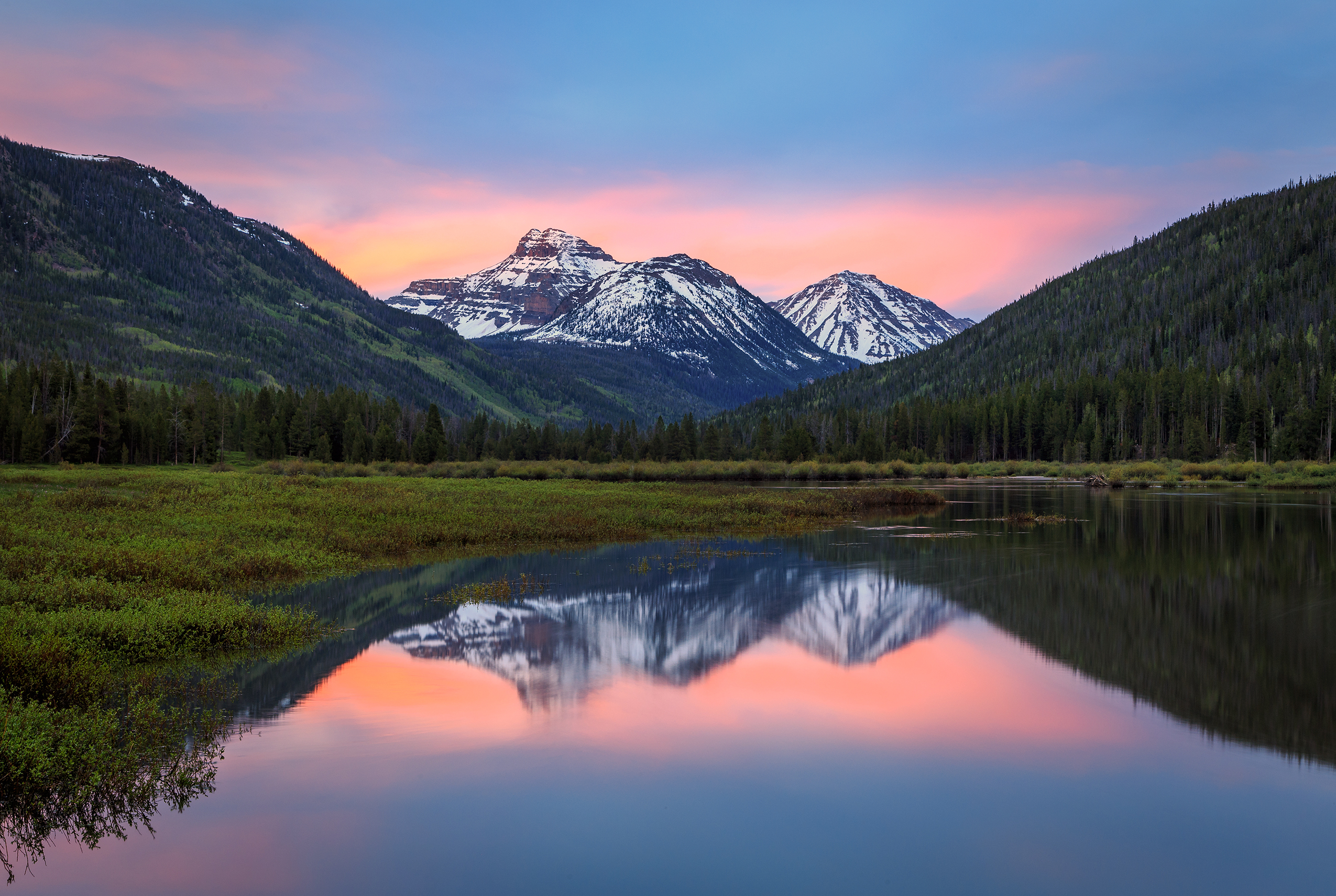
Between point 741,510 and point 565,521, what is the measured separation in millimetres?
15310

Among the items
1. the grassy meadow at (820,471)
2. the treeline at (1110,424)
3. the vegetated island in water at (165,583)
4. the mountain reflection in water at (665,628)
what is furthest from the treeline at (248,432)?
the mountain reflection in water at (665,628)

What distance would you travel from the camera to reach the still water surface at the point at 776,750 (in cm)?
997

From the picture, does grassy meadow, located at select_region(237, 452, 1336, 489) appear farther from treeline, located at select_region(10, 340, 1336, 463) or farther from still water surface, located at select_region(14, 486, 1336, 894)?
still water surface, located at select_region(14, 486, 1336, 894)

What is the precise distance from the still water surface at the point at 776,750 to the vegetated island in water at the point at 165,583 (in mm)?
907

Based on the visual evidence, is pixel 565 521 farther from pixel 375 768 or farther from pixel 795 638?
pixel 375 768

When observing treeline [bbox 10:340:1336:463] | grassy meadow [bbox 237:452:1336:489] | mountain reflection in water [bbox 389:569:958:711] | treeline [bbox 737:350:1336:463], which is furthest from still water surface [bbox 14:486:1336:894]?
treeline [bbox 737:350:1336:463]

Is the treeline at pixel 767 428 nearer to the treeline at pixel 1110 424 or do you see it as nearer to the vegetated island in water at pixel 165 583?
the treeline at pixel 1110 424

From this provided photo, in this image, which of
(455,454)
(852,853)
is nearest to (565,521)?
(852,853)

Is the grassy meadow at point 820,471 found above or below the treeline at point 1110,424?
below

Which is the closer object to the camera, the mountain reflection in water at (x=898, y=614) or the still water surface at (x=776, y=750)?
the still water surface at (x=776, y=750)

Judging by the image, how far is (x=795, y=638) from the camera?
22266 millimetres

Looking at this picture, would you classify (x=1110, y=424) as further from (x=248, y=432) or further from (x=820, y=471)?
(x=248, y=432)

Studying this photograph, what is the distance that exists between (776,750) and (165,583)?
17167 millimetres

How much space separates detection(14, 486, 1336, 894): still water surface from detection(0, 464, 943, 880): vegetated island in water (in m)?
0.91
